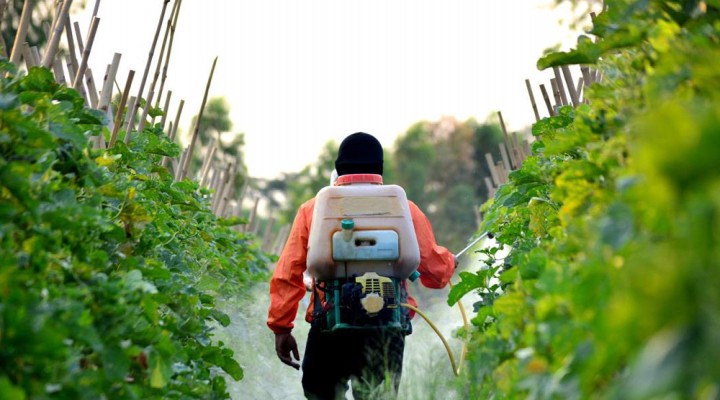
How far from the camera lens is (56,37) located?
4.09 meters

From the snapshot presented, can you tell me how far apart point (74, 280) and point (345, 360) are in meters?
2.30

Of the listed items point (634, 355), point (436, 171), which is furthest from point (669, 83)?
point (436, 171)

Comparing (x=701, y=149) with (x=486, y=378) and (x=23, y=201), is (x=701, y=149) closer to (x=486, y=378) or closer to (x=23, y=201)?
(x=23, y=201)

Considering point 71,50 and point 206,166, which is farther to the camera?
point 206,166

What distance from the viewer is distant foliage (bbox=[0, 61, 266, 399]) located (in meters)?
2.18

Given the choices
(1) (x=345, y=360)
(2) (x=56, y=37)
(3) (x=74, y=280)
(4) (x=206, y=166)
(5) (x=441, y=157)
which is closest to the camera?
(3) (x=74, y=280)

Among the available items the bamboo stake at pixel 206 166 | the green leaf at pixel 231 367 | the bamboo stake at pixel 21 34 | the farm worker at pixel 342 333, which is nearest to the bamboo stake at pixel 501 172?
the bamboo stake at pixel 206 166

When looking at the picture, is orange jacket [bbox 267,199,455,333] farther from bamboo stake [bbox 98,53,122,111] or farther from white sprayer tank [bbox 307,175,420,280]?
bamboo stake [bbox 98,53,122,111]

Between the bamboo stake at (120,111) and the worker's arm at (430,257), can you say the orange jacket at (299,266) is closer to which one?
the worker's arm at (430,257)

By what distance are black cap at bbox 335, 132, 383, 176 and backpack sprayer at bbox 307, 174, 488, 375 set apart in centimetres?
33

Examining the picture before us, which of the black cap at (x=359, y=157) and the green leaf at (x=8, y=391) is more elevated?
the black cap at (x=359, y=157)

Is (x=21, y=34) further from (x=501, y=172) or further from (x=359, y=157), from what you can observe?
(x=501, y=172)

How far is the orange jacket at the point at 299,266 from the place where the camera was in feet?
16.0

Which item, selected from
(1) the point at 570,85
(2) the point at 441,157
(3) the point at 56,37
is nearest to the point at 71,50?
(3) the point at 56,37
